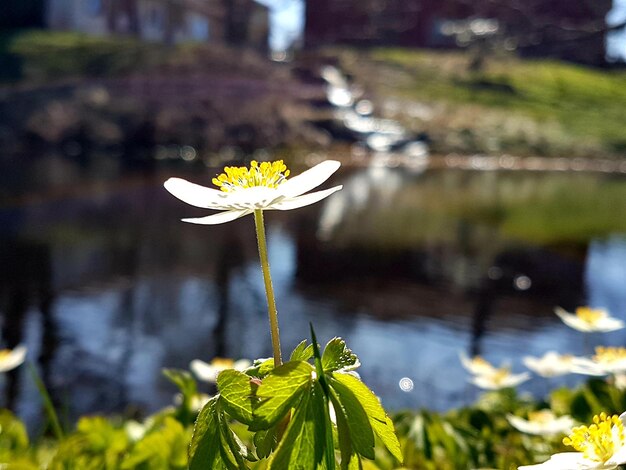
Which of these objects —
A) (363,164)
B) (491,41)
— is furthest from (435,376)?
(491,41)

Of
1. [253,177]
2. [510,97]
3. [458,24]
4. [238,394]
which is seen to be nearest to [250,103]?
[510,97]

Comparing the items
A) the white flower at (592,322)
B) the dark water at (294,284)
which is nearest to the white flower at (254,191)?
the white flower at (592,322)

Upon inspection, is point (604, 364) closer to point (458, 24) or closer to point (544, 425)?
point (544, 425)

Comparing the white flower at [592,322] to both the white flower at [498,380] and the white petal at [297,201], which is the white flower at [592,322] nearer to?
the white flower at [498,380]

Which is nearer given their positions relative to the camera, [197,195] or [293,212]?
[197,195]

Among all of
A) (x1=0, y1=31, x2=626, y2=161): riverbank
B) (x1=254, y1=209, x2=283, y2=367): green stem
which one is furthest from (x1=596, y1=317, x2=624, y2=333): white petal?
(x1=0, y1=31, x2=626, y2=161): riverbank

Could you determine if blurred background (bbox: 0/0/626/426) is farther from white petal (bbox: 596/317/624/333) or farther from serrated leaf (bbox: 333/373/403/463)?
serrated leaf (bbox: 333/373/403/463)

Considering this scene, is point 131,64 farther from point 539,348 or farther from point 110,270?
point 539,348

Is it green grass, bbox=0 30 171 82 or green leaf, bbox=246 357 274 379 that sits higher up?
green leaf, bbox=246 357 274 379
